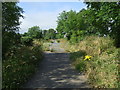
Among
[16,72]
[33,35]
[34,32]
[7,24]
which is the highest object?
[34,32]

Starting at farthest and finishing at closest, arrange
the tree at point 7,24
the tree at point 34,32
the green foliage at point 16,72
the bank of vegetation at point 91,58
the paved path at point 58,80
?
the tree at point 34,32 < the tree at point 7,24 < the paved path at point 58,80 < the bank of vegetation at point 91,58 < the green foliage at point 16,72

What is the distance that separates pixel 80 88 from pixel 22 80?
2.10 meters

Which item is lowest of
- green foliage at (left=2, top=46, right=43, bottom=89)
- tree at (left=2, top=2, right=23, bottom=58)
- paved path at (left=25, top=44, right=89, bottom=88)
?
paved path at (left=25, top=44, right=89, bottom=88)

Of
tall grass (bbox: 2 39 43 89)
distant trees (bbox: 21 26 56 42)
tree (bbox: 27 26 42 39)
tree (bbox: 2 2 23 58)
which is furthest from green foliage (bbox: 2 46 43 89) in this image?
tree (bbox: 27 26 42 39)

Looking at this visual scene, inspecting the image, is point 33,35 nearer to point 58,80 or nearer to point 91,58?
point 91,58

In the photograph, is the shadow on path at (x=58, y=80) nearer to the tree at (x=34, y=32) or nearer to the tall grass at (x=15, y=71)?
the tall grass at (x=15, y=71)

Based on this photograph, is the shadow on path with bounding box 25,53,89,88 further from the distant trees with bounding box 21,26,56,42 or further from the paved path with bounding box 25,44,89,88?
the distant trees with bounding box 21,26,56,42

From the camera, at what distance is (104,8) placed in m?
5.88

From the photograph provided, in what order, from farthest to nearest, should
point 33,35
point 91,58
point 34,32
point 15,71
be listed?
point 34,32 < point 33,35 < point 91,58 < point 15,71

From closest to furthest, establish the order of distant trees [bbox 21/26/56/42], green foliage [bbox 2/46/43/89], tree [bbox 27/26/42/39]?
green foliage [bbox 2/46/43/89]
distant trees [bbox 21/26/56/42]
tree [bbox 27/26/42/39]

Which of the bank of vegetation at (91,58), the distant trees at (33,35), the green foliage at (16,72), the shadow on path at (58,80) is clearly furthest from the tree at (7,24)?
the distant trees at (33,35)

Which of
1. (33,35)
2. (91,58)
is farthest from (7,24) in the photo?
(33,35)

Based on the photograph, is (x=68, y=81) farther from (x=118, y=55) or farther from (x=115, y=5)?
(x=115, y=5)

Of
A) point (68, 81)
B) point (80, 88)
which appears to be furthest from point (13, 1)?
point (80, 88)
